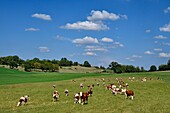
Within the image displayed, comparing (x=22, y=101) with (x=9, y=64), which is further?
(x=9, y=64)

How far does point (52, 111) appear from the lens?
78.3 feet

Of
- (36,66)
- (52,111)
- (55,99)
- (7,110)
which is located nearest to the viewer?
(52,111)

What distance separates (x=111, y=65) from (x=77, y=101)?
6108 inches

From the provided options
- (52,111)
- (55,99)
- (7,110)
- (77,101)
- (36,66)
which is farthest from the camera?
(36,66)

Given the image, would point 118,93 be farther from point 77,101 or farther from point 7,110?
point 7,110

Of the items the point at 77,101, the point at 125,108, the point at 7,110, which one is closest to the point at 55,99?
the point at 77,101

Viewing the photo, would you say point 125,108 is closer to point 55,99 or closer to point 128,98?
point 128,98

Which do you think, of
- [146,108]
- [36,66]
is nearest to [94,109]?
[146,108]

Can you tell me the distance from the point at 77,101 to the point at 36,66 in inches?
5778

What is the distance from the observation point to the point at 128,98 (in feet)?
104

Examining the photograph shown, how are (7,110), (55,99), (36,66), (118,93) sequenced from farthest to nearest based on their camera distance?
(36,66)
(118,93)
(55,99)
(7,110)

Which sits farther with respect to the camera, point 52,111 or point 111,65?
point 111,65

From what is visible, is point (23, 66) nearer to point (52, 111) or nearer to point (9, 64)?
point (9, 64)

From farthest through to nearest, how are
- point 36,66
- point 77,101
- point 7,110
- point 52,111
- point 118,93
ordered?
point 36,66, point 118,93, point 77,101, point 7,110, point 52,111
